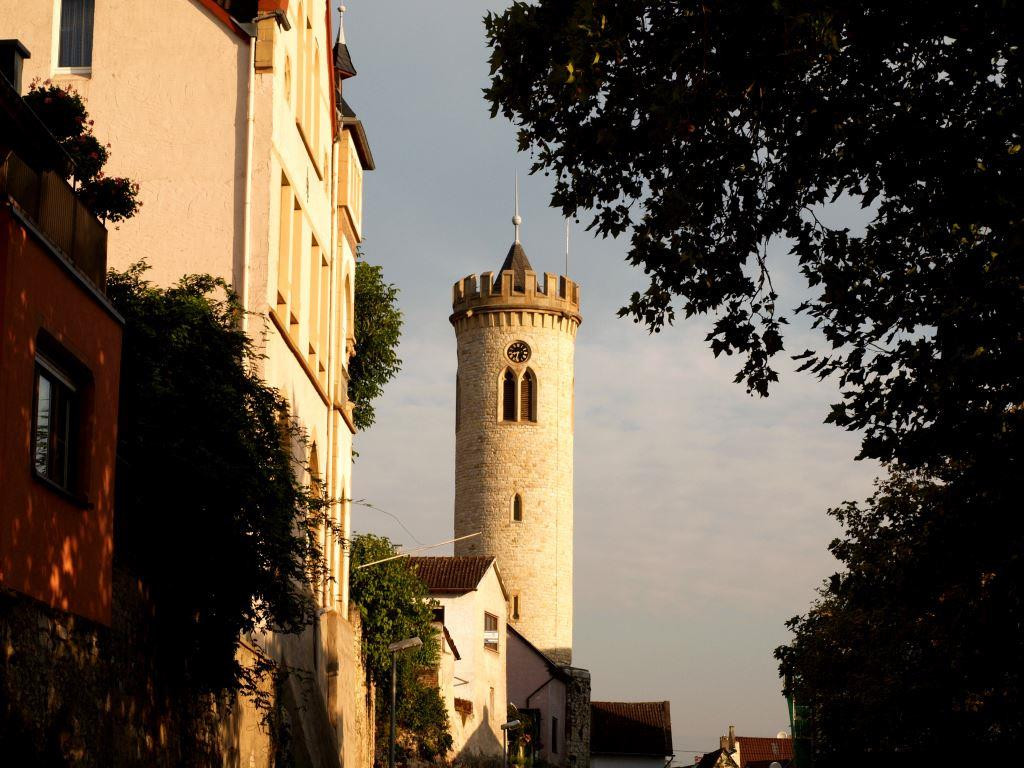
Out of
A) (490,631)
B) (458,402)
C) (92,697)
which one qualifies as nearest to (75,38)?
(92,697)

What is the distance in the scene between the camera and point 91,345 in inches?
521

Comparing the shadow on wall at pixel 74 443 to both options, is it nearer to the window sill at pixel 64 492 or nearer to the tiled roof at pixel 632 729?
the window sill at pixel 64 492

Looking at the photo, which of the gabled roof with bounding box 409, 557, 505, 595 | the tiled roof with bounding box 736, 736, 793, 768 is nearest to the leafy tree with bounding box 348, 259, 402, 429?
the gabled roof with bounding box 409, 557, 505, 595

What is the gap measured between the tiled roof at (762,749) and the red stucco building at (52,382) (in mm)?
116498

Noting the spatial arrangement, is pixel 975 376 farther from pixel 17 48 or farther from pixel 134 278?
pixel 134 278

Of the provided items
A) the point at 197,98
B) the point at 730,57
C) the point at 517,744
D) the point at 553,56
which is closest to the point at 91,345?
the point at 553,56

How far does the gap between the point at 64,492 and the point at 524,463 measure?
69.9 metres

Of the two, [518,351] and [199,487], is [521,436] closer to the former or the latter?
[518,351]

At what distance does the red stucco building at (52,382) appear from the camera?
11211 mm

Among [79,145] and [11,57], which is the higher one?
[11,57]

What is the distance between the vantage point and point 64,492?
12414mm

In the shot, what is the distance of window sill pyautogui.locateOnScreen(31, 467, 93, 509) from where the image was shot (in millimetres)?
11865

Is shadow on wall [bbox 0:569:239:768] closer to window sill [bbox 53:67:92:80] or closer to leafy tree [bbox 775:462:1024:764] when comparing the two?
leafy tree [bbox 775:462:1024:764]

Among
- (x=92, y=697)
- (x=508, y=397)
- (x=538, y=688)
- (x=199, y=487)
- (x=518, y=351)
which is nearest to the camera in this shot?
(x=92, y=697)
